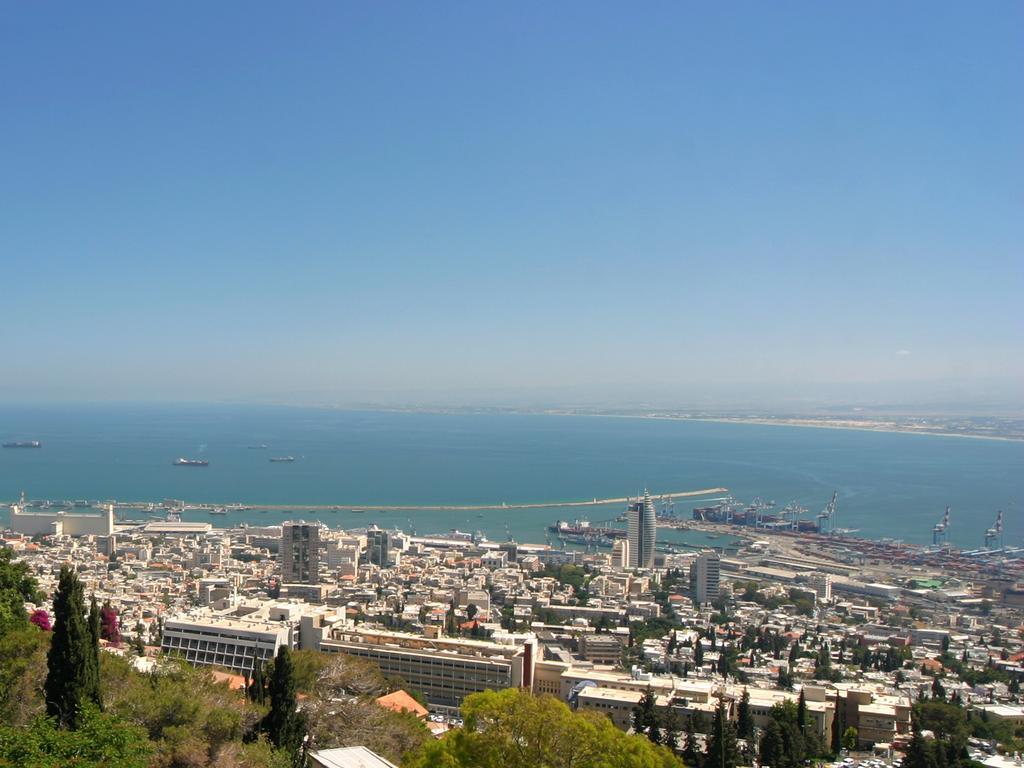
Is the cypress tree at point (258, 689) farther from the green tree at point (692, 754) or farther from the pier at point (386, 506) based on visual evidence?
the pier at point (386, 506)

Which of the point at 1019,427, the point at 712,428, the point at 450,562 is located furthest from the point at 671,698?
the point at 712,428

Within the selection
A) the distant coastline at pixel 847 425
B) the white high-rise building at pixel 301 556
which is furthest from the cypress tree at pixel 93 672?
the distant coastline at pixel 847 425

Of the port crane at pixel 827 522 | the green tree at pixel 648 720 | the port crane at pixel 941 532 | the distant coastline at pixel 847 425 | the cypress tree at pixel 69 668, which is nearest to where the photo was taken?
the cypress tree at pixel 69 668

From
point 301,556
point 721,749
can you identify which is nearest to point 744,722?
point 721,749

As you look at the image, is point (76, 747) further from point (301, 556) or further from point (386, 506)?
point (386, 506)

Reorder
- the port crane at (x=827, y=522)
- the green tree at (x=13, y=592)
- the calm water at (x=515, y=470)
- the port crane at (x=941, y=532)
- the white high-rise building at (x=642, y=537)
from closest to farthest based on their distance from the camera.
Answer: the green tree at (x=13, y=592), the white high-rise building at (x=642, y=537), the port crane at (x=941, y=532), the port crane at (x=827, y=522), the calm water at (x=515, y=470)

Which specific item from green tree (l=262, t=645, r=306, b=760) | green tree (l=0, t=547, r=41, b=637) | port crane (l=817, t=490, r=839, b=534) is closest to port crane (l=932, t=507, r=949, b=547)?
port crane (l=817, t=490, r=839, b=534)
